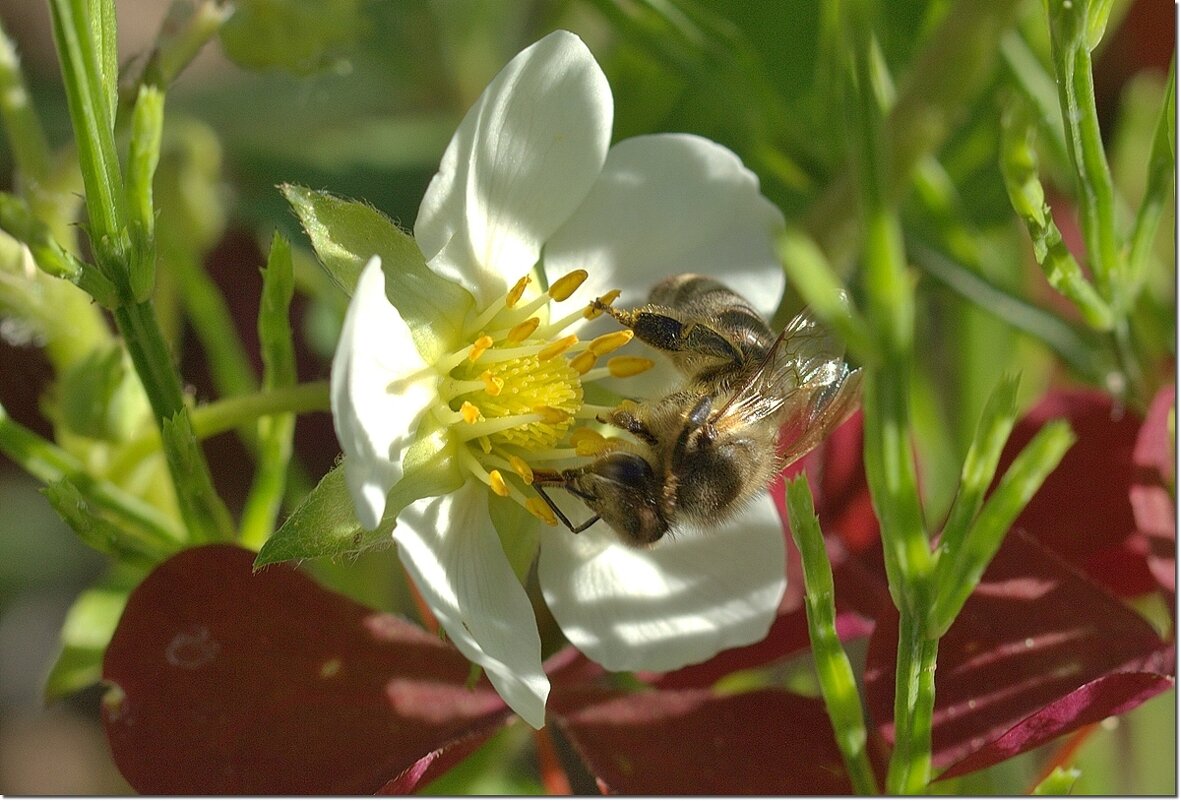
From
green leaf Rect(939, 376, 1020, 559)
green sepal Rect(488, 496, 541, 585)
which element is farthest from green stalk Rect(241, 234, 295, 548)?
green leaf Rect(939, 376, 1020, 559)

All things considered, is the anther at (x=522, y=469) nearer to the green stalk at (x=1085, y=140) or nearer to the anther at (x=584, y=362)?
the anther at (x=584, y=362)

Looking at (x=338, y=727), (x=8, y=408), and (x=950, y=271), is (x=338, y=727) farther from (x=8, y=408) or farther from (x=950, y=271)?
(x=950, y=271)

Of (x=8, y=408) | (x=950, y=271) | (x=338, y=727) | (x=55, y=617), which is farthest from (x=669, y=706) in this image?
(x=55, y=617)

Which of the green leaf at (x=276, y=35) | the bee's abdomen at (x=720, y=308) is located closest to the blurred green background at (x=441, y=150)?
the green leaf at (x=276, y=35)

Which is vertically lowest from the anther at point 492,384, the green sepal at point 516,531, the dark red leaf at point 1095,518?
the dark red leaf at point 1095,518

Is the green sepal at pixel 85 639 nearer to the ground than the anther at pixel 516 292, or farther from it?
nearer to the ground

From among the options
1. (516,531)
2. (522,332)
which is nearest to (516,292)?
(522,332)

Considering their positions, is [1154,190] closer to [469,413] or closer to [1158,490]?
[1158,490]
